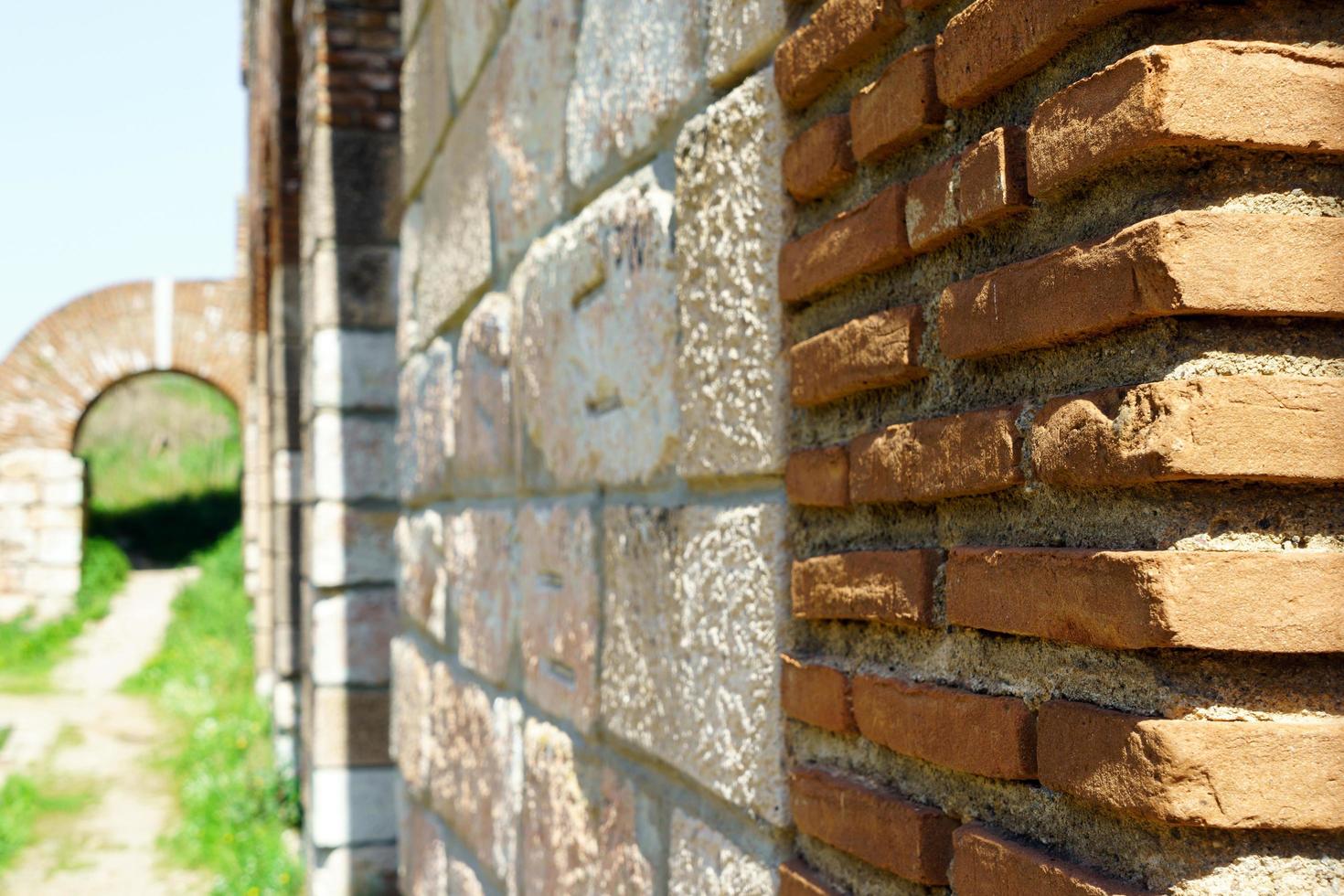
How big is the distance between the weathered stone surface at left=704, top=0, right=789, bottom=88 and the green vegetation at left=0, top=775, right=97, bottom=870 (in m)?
7.05

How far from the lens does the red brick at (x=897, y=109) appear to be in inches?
36.2

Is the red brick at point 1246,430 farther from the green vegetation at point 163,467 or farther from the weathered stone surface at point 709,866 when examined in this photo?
the green vegetation at point 163,467

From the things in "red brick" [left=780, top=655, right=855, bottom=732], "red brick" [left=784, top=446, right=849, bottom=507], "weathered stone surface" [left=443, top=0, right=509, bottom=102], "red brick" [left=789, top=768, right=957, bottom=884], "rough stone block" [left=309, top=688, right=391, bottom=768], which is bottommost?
"rough stone block" [left=309, top=688, right=391, bottom=768]

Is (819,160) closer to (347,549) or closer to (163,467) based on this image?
(347,549)

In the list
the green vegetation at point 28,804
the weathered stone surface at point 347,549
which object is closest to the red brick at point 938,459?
the weathered stone surface at point 347,549

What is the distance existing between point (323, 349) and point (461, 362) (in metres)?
2.15

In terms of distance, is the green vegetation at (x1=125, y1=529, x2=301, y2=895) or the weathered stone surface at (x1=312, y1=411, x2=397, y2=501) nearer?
the weathered stone surface at (x1=312, y1=411, x2=397, y2=501)

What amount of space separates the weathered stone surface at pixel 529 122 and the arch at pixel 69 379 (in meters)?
12.9

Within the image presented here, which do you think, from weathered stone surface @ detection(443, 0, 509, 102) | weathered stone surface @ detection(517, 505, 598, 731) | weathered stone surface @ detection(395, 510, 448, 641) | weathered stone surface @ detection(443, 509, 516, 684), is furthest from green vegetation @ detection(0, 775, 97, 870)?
weathered stone surface @ detection(517, 505, 598, 731)

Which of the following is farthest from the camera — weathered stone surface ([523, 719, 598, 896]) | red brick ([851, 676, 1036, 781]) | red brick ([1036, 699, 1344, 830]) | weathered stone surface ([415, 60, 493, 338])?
weathered stone surface ([415, 60, 493, 338])

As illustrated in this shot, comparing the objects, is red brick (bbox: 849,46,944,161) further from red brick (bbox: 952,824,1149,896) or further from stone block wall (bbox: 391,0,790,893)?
red brick (bbox: 952,824,1149,896)

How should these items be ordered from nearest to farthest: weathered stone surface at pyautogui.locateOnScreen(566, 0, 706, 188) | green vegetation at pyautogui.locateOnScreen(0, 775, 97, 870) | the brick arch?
weathered stone surface at pyautogui.locateOnScreen(566, 0, 706, 188) < green vegetation at pyautogui.locateOnScreen(0, 775, 97, 870) < the brick arch

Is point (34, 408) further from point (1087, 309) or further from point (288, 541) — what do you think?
point (1087, 309)

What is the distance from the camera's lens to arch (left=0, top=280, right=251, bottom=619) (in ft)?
46.2
